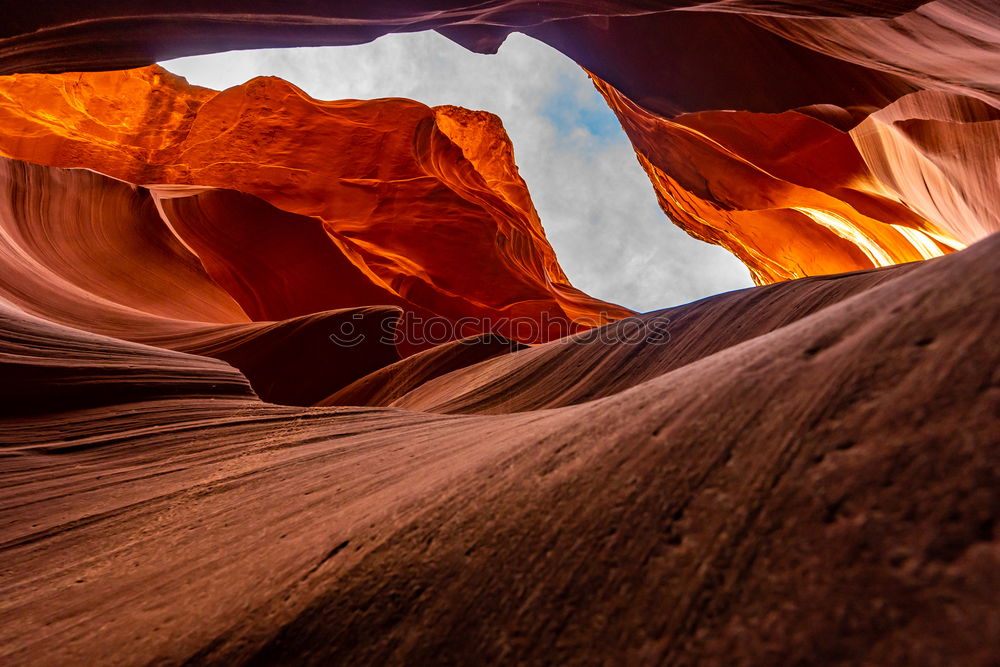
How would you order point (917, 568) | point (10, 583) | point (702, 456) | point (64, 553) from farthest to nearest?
1. point (64, 553)
2. point (10, 583)
3. point (702, 456)
4. point (917, 568)

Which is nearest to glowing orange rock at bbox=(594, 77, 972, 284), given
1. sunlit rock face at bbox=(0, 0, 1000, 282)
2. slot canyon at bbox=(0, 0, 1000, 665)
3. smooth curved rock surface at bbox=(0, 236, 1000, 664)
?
sunlit rock face at bbox=(0, 0, 1000, 282)

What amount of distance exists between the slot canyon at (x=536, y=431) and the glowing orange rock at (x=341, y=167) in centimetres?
546

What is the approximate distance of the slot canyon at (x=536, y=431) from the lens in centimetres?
86

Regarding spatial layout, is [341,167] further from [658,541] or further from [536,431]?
[658,541]

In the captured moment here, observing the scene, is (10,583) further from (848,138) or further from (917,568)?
(848,138)

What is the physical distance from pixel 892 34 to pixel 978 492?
6602mm

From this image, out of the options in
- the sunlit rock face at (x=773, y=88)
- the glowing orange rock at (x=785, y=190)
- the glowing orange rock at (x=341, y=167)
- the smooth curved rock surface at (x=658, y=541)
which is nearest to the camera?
the smooth curved rock surface at (x=658, y=541)

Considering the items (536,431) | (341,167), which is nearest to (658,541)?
(536,431)

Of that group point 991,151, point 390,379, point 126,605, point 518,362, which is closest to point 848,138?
point 991,151

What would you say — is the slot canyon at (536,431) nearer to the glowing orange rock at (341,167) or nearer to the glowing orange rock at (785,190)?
the glowing orange rock at (785,190)

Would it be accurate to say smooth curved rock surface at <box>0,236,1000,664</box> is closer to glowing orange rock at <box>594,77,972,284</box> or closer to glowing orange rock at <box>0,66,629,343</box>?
glowing orange rock at <box>594,77,972,284</box>

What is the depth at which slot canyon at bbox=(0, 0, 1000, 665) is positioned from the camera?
858 millimetres

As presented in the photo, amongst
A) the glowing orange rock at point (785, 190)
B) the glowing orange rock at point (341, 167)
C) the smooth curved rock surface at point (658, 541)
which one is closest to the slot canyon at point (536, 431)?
the smooth curved rock surface at point (658, 541)

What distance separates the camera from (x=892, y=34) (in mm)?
5590
